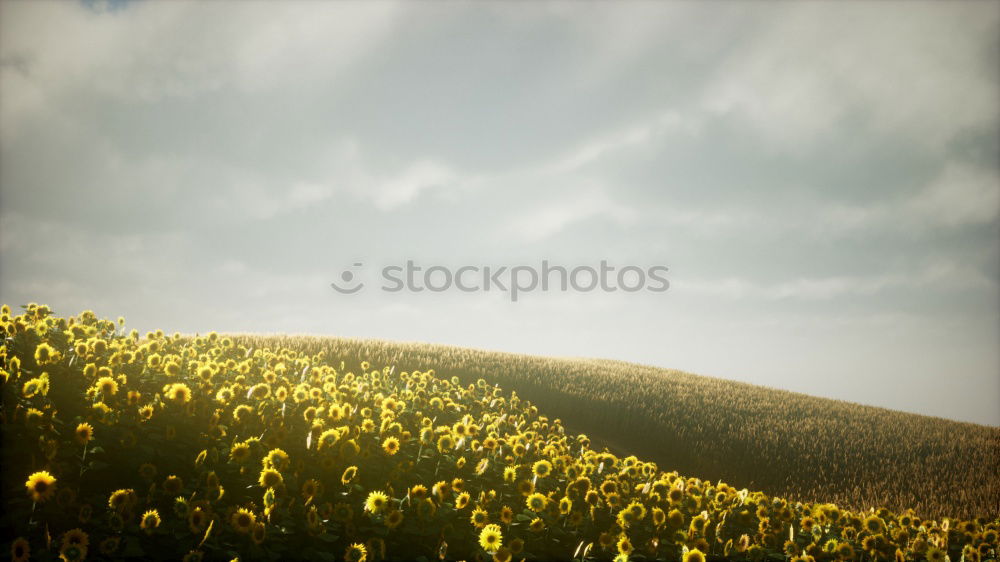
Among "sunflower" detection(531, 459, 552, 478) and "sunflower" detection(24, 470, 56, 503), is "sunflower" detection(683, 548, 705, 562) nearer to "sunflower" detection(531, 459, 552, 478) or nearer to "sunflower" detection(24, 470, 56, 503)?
"sunflower" detection(531, 459, 552, 478)

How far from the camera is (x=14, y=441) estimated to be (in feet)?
15.6

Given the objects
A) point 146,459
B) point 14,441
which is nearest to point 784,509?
point 146,459

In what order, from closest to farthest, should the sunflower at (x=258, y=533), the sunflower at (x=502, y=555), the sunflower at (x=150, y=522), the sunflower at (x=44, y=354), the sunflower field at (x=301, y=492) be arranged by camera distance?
the sunflower at (x=150, y=522)
the sunflower at (x=258, y=533)
the sunflower field at (x=301, y=492)
the sunflower at (x=502, y=555)
the sunflower at (x=44, y=354)

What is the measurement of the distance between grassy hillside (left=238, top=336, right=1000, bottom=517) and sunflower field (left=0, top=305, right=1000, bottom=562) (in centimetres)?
936

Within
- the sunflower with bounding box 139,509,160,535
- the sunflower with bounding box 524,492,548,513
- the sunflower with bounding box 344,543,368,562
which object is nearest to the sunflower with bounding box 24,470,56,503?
the sunflower with bounding box 139,509,160,535

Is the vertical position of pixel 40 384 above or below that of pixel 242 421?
above

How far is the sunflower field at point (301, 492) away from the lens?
404 centimetres

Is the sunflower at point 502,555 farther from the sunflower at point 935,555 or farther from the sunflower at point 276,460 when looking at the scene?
the sunflower at point 935,555

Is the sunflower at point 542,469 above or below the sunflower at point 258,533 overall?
below

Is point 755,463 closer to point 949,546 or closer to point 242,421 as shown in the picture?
point 949,546

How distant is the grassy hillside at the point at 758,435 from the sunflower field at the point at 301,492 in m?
9.36

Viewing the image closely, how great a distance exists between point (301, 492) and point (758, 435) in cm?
1814

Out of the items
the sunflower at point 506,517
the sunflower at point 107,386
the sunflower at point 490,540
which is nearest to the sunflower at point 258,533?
the sunflower at point 490,540

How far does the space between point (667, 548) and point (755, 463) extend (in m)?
13.4
